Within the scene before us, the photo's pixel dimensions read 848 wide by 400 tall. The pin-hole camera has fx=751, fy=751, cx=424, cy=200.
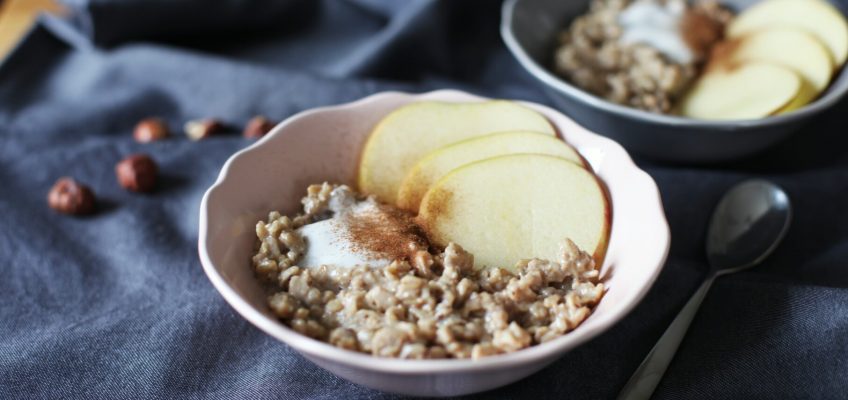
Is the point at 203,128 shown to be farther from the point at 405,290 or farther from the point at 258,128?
the point at 405,290

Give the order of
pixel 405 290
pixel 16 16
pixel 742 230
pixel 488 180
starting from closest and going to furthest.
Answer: pixel 405 290
pixel 488 180
pixel 742 230
pixel 16 16

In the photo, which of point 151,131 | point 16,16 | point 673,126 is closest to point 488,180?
point 673,126

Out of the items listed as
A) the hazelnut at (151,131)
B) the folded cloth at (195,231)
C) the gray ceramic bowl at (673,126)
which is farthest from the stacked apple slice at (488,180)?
the hazelnut at (151,131)

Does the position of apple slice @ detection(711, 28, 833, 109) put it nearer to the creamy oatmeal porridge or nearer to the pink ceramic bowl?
the pink ceramic bowl

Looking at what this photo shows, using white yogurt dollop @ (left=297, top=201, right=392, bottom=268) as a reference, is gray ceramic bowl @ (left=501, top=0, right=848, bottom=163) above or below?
below

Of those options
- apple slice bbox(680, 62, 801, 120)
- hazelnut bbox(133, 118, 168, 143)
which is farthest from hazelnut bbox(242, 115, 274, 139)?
apple slice bbox(680, 62, 801, 120)

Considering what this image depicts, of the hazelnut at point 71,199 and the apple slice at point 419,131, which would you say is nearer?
the apple slice at point 419,131

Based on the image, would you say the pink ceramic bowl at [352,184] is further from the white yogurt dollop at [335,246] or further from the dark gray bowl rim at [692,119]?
the dark gray bowl rim at [692,119]
